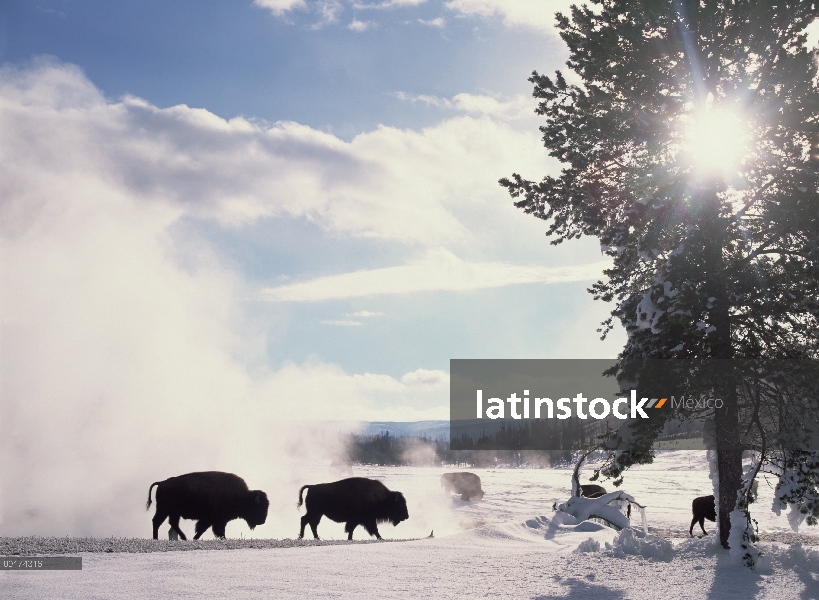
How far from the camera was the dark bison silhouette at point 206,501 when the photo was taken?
16.3 meters

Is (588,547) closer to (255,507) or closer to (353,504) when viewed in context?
(353,504)

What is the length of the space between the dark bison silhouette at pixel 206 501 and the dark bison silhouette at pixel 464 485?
2590cm

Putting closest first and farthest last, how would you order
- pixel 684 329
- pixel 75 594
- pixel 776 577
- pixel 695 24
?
pixel 75 594 < pixel 776 577 < pixel 684 329 < pixel 695 24

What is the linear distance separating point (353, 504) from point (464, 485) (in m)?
29.6

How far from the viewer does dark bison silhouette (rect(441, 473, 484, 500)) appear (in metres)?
43.5

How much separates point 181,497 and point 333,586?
386 inches

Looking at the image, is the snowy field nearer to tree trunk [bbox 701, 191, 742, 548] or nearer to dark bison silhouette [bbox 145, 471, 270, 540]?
tree trunk [bbox 701, 191, 742, 548]

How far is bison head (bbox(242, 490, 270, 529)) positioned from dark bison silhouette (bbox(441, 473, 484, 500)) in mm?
25511

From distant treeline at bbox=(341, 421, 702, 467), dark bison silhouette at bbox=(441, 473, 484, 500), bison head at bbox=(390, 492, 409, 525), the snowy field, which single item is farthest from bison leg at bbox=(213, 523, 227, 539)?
distant treeline at bbox=(341, 421, 702, 467)

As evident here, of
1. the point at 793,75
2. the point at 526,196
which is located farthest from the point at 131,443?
the point at 793,75

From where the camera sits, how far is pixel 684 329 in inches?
506

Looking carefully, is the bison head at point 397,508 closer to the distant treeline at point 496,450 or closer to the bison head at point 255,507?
the bison head at point 255,507

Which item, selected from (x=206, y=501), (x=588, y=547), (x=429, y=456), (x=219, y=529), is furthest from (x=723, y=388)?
(x=429, y=456)

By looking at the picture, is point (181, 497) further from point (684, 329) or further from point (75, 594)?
point (684, 329)
